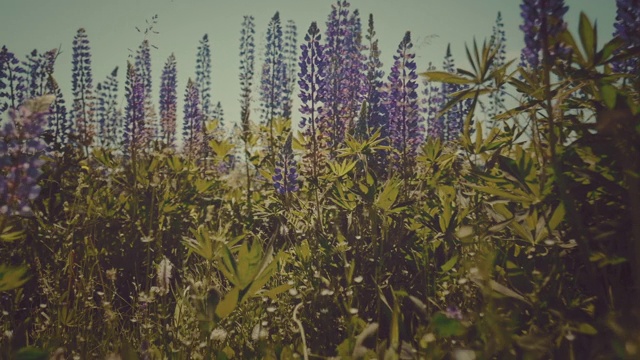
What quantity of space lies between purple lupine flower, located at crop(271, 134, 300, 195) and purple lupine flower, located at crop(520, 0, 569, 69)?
7.09 ft

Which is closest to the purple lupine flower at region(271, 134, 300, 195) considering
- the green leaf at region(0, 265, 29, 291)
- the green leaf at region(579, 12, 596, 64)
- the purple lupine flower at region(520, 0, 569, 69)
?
the purple lupine flower at region(520, 0, 569, 69)

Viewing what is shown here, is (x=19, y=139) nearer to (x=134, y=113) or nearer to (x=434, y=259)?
(x=434, y=259)

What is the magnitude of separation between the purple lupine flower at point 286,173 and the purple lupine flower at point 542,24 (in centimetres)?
216

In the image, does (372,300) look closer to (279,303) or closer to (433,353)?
(279,303)

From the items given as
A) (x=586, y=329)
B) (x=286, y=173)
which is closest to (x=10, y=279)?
(x=586, y=329)

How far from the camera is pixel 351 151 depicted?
3.21 meters

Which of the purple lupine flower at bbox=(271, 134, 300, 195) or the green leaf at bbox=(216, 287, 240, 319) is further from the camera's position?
the purple lupine flower at bbox=(271, 134, 300, 195)

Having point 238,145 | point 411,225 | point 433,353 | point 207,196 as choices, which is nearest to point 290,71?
point 238,145

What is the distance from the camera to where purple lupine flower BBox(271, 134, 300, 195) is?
3.60m

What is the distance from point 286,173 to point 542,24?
243 cm

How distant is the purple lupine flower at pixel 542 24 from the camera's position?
1.49 meters

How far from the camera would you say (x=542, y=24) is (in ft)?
4.90

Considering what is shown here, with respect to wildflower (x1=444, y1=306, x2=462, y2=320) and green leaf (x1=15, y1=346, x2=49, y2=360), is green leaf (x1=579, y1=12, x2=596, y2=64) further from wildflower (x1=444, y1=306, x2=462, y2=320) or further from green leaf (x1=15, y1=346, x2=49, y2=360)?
green leaf (x1=15, y1=346, x2=49, y2=360)

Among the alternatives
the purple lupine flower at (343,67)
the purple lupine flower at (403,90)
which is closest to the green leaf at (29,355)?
the purple lupine flower at (403,90)
